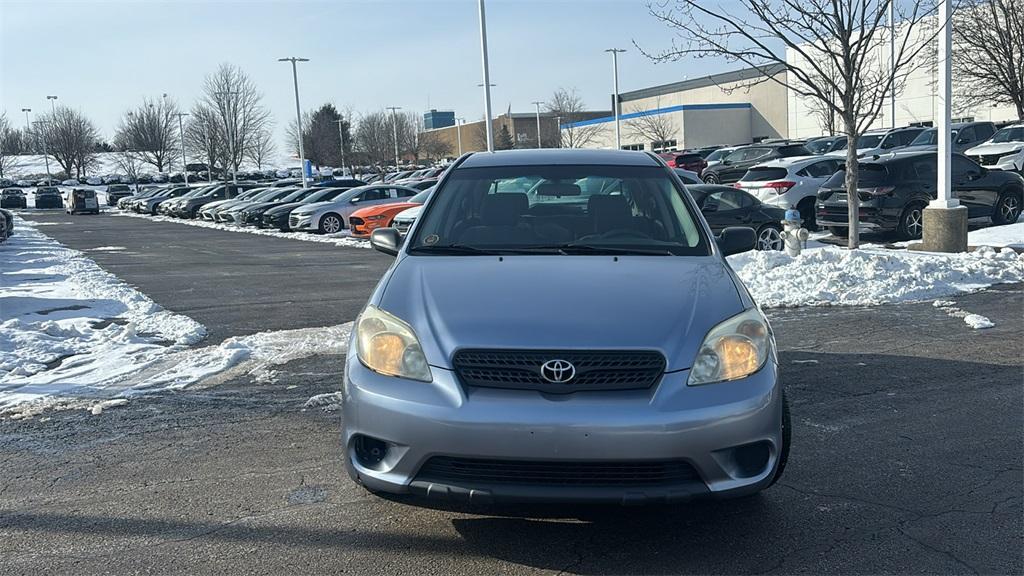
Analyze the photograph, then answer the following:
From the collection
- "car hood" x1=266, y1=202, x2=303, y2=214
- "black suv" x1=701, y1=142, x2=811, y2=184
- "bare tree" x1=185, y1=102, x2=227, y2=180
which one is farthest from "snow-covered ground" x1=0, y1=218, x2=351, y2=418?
"bare tree" x1=185, y1=102, x2=227, y2=180

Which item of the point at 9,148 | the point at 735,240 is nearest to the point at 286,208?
the point at 735,240

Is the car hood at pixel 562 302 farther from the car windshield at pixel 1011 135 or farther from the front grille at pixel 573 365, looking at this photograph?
the car windshield at pixel 1011 135

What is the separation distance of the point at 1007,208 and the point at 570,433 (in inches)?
648

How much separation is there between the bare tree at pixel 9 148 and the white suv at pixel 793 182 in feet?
354

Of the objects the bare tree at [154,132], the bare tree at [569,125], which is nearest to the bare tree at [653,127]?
the bare tree at [569,125]

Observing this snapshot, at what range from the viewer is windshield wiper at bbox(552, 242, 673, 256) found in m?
4.56

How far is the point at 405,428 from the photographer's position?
342cm

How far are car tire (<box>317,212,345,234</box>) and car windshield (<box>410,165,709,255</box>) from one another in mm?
21703

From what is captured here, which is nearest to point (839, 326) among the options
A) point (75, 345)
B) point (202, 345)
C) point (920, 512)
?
point (920, 512)

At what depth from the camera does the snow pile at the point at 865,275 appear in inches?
393

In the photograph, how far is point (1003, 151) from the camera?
24562 millimetres

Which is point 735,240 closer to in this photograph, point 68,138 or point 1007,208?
point 1007,208

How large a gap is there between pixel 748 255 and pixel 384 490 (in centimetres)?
950

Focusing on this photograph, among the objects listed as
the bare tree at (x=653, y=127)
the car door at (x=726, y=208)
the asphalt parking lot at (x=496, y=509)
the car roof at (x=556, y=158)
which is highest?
the bare tree at (x=653, y=127)
